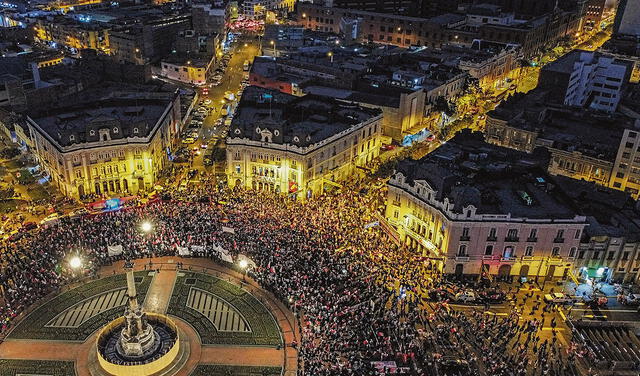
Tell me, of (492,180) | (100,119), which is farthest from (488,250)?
(100,119)

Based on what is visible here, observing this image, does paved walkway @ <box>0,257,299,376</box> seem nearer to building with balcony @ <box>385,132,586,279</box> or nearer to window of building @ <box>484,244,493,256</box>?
building with balcony @ <box>385,132,586,279</box>

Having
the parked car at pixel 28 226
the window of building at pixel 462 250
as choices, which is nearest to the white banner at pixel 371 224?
the window of building at pixel 462 250

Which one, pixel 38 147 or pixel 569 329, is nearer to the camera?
pixel 569 329

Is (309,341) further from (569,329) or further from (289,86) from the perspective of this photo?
(289,86)

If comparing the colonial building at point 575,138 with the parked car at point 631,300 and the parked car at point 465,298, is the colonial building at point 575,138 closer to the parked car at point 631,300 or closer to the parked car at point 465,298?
the parked car at point 631,300

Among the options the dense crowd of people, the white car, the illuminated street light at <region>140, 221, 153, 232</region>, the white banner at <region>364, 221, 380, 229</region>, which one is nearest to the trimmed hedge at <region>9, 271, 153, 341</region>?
the dense crowd of people

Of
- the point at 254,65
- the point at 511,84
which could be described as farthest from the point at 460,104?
the point at 254,65

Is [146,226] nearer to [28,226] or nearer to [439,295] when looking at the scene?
[28,226]
